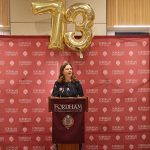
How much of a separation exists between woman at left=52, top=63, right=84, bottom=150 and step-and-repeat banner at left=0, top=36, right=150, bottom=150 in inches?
21.3

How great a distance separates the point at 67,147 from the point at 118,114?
110cm

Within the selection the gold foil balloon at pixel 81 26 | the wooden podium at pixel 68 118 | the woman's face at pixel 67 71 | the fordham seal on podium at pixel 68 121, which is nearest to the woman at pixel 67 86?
the woman's face at pixel 67 71

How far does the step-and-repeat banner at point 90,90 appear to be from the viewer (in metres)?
4.86

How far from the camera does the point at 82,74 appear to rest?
→ 491 centimetres

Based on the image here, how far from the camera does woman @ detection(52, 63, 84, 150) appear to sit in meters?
4.29

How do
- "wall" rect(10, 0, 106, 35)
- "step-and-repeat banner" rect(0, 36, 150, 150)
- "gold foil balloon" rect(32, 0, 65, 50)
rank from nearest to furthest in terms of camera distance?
"gold foil balloon" rect(32, 0, 65, 50), "step-and-repeat banner" rect(0, 36, 150, 150), "wall" rect(10, 0, 106, 35)

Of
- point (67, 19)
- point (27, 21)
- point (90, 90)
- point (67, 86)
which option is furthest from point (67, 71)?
point (27, 21)

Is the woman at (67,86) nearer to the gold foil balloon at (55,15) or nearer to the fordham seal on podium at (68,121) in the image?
the fordham seal on podium at (68,121)

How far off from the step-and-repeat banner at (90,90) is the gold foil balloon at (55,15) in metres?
0.21

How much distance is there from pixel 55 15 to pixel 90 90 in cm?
125

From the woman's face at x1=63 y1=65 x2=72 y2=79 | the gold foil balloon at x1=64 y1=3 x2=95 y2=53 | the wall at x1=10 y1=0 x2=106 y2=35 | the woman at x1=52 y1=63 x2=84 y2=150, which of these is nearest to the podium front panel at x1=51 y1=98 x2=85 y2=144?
the woman at x1=52 y1=63 x2=84 y2=150

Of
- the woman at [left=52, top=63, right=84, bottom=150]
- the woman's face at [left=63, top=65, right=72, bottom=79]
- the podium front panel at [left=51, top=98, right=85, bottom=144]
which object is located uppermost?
the woman's face at [left=63, top=65, right=72, bottom=79]

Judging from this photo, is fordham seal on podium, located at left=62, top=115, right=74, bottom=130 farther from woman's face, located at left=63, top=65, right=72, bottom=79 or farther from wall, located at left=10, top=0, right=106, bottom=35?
wall, located at left=10, top=0, right=106, bottom=35

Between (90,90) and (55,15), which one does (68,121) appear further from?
(55,15)
